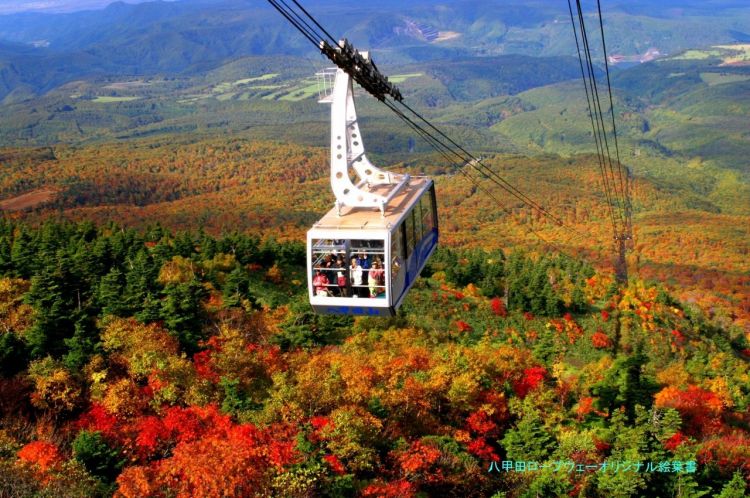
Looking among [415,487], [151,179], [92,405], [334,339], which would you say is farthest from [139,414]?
[151,179]

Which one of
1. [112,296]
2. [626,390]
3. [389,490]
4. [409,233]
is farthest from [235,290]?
[409,233]

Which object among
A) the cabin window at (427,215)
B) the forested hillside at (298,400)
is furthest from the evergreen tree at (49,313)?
the cabin window at (427,215)

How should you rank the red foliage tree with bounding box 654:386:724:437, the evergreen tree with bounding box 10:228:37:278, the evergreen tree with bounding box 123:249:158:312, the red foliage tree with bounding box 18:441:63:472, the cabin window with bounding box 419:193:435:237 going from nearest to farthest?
the red foliage tree with bounding box 18:441:63:472, the cabin window with bounding box 419:193:435:237, the red foliage tree with bounding box 654:386:724:437, the evergreen tree with bounding box 123:249:158:312, the evergreen tree with bounding box 10:228:37:278

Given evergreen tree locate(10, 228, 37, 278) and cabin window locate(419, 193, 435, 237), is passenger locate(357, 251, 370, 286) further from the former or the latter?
evergreen tree locate(10, 228, 37, 278)

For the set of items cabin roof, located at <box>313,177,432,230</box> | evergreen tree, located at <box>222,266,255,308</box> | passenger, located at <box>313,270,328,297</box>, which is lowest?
evergreen tree, located at <box>222,266,255,308</box>

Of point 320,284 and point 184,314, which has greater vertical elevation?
point 320,284

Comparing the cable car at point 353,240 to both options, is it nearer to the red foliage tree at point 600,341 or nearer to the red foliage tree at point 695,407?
the red foliage tree at point 695,407

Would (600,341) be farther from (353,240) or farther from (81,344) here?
(353,240)

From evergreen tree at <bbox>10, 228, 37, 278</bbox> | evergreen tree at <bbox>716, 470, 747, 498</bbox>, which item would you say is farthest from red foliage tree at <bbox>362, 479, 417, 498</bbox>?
evergreen tree at <bbox>10, 228, 37, 278</bbox>
